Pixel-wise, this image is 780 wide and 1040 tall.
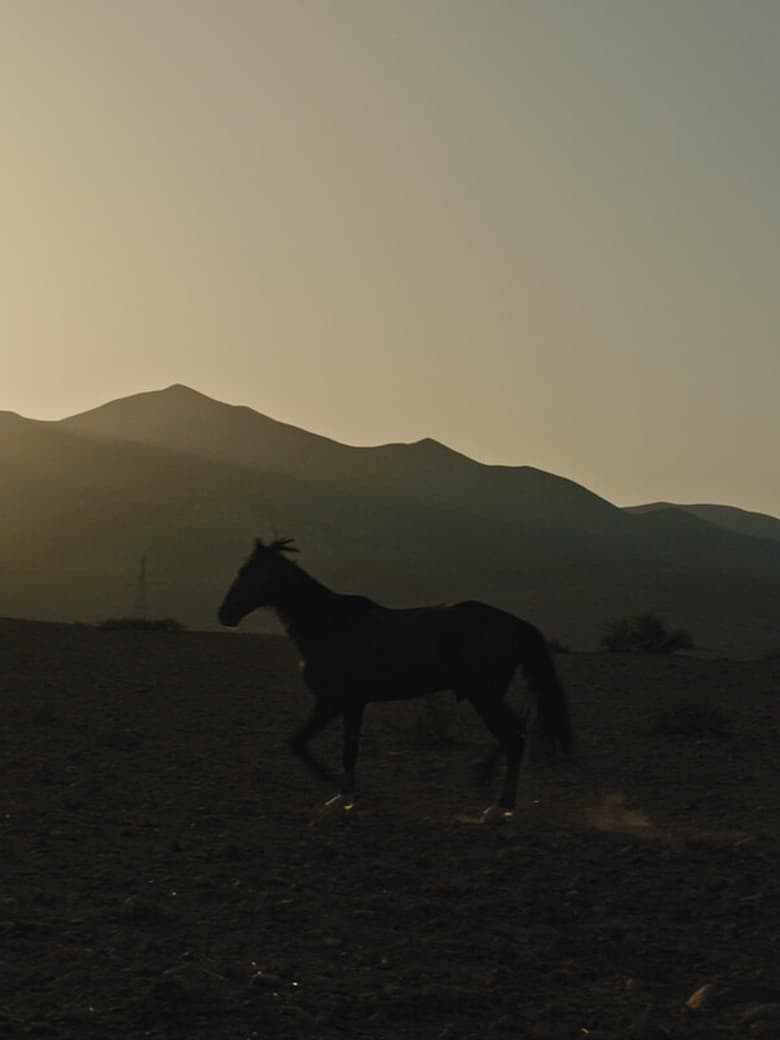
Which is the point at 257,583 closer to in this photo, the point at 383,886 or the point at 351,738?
the point at 351,738

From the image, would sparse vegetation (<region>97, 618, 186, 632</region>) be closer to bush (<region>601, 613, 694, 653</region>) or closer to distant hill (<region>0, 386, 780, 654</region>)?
bush (<region>601, 613, 694, 653</region>)

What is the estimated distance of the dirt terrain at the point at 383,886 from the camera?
5.78m

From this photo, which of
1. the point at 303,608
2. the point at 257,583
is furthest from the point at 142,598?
the point at 303,608

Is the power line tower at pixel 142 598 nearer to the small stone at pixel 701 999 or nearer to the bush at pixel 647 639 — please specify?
the bush at pixel 647 639

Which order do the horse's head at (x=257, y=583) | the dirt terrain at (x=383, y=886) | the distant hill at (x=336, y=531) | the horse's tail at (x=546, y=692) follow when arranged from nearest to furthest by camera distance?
the dirt terrain at (x=383, y=886) → the horse's tail at (x=546, y=692) → the horse's head at (x=257, y=583) → the distant hill at (x=336, y=531)

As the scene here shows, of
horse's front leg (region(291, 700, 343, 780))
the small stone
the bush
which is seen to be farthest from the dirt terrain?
the bush

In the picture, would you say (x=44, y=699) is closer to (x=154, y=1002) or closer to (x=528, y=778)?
(x=528, y=778)

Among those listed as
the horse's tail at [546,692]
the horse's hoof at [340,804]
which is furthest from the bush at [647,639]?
the horse's hoof at [340,804]

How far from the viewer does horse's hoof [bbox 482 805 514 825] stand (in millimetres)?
10289

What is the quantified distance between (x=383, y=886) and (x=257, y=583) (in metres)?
4.06

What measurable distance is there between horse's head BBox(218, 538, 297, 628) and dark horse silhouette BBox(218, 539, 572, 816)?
1.12ft

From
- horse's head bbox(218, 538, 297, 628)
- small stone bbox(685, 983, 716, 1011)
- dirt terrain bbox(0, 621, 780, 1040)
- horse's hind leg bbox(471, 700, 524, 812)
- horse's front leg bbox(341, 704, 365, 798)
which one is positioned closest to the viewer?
dirt terrain bbox(0, 621, 780, 1040)

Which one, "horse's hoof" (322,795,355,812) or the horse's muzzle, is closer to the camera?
"horse's hoof" (322,795,355,812)

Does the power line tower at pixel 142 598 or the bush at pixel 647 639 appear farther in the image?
the power line tower at pixel 142 598
